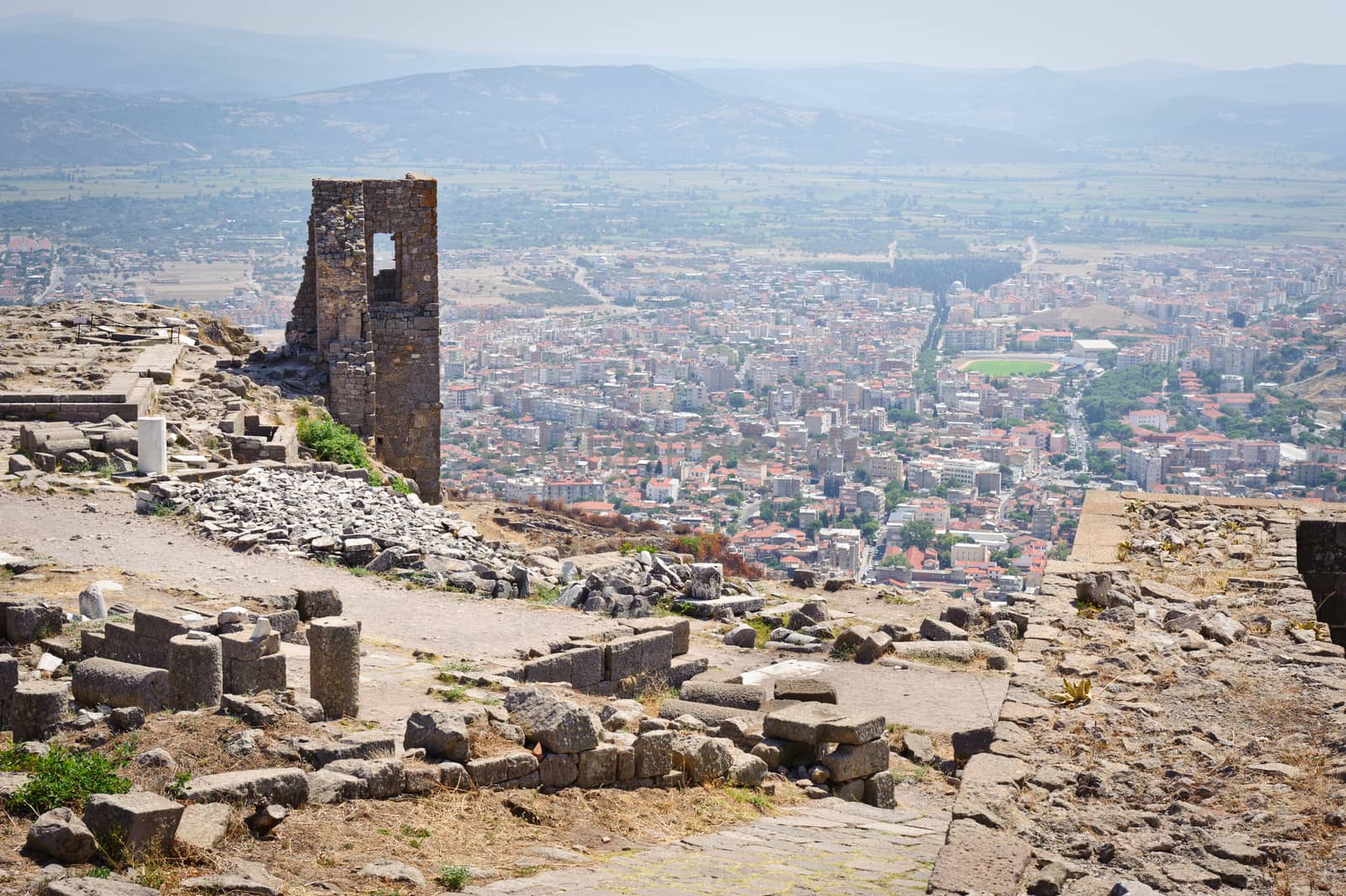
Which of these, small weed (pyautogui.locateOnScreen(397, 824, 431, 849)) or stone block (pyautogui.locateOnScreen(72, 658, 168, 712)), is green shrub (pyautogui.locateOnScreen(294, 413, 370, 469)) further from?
small weed (pyautogui.locateOnScreen(397, 824, 431, 849))

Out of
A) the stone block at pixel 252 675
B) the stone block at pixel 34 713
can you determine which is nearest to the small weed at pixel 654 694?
the stone block at pixel 252 675

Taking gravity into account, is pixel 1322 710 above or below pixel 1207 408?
above

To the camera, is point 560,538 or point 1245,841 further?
point 560,538

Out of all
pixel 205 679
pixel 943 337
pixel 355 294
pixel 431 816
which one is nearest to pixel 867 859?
pixel 431 816

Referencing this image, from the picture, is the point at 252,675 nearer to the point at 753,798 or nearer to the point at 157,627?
the point at 157,627

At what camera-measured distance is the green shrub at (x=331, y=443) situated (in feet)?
68.2

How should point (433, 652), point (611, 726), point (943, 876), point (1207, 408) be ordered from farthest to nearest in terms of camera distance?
point (1207, 408)
point (433, 652)
point (611, 726)
point (943, 876)

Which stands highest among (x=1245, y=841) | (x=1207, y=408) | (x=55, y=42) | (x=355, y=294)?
(x=55, y=42)

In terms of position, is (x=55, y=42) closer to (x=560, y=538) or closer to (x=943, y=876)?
(x=560, y=538)

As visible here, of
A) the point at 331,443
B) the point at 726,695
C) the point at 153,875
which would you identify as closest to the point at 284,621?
the point at 726,695

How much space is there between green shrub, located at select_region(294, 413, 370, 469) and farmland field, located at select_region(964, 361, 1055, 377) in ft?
203

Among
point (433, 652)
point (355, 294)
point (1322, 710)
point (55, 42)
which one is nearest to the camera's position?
point (1322, 710)

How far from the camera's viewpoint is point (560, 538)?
22438 mm

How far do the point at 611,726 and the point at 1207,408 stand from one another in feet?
207
